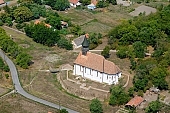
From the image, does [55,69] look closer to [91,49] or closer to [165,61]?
[91,49]

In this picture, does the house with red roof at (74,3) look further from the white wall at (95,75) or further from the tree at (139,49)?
the white wall at (95,75)

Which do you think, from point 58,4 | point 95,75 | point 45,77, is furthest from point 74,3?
point 95,75

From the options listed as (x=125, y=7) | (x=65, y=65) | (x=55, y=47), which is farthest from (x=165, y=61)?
(x=125, y=7)

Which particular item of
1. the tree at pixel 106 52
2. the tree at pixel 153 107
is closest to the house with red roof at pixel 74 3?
the tree at pixel 106 52

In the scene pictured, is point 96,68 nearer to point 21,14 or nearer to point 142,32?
point 142,32

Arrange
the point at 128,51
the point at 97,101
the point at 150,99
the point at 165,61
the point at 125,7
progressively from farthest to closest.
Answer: the point at 125,7
the point at 128,51
the point at 165,61
the point at 150,99
the point at 97,101

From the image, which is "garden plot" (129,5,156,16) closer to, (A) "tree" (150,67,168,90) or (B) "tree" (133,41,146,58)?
(B) "tree" (133,41,146,58)
